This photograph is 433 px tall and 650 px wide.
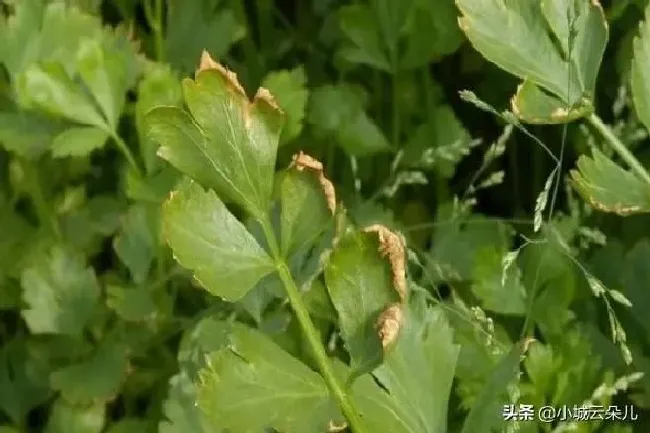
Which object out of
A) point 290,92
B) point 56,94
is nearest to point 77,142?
point 56,94

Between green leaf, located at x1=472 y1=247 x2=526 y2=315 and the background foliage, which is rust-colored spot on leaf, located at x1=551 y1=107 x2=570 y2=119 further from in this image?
green leaf, located at x1=472 y1=247 x2=526 y2=315

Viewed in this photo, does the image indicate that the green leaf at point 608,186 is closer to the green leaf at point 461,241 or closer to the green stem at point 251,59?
the green leaf at point 461,241

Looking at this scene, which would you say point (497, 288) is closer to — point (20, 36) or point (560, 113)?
point (560, 113)

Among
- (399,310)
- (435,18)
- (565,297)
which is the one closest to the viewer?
(399,310)

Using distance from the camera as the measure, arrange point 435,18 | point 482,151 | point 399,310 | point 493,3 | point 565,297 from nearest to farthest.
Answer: point 399,310 → point 493,3 → point 565,297 → point 435,18 → point 482,151

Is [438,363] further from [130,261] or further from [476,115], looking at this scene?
[476,115]

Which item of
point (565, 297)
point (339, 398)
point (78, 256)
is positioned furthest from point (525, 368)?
point (78, 256)

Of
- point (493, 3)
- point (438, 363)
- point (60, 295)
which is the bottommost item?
point (60, 295)
